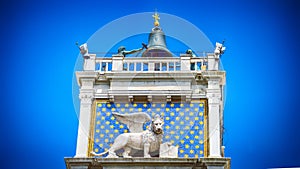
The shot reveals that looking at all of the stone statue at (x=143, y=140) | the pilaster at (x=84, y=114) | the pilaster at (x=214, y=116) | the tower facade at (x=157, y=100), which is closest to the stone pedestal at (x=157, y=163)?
the stone statue at (x=143, y=140)

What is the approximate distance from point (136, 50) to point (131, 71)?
3.19 meters

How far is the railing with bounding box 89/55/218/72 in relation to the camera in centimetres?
3438

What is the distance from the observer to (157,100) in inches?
1314

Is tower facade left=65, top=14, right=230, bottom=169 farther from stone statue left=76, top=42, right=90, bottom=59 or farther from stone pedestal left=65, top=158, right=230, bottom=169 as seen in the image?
stone pedestal left=65, top=158, right=230, bottom=169

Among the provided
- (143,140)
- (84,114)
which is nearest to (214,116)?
(143,140)

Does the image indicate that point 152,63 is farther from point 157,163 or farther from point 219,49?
point 157,163

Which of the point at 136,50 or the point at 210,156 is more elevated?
the point at 136,50

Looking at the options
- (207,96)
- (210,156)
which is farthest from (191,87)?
(210,156)

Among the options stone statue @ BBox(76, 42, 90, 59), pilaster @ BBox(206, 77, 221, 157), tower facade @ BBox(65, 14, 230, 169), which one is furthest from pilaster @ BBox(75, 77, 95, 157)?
pilaster @ BBox(206, 77, 221, 157)

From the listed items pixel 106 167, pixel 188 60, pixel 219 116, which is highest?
pixel 188 60

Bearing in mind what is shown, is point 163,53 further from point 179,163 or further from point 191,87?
point 179,163

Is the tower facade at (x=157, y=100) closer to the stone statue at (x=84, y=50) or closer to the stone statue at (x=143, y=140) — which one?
the stone statue at (x=84, y=50)

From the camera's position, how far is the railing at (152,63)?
3438 cm

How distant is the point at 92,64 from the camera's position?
3450 centimetres
